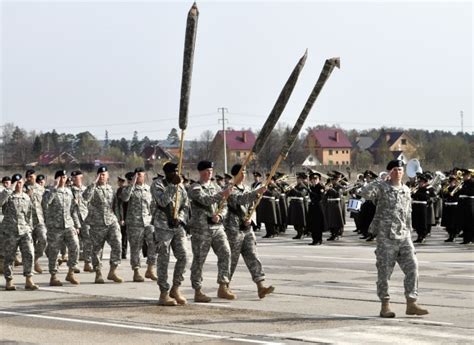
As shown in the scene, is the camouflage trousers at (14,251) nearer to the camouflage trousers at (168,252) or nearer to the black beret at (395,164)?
the camouflage trousers at (168,252)

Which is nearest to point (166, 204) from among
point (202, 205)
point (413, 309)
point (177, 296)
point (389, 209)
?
point (202, 205)

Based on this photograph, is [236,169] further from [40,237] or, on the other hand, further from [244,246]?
[40,237]

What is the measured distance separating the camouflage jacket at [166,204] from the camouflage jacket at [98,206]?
3165 millimetres

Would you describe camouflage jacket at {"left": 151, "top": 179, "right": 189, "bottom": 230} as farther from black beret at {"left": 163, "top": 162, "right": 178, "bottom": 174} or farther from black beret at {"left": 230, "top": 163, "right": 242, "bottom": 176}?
black beret at {"left": 230, "top": 163, "right": 242, "bottom": 176}

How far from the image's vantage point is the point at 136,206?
17562mm

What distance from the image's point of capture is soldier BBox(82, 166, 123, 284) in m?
16.8

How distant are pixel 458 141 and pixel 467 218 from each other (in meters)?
62.7

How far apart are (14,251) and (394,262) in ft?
22.1

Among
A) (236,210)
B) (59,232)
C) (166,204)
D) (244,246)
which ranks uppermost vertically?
(166,204)

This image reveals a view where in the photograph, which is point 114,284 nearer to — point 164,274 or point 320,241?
point 164,274

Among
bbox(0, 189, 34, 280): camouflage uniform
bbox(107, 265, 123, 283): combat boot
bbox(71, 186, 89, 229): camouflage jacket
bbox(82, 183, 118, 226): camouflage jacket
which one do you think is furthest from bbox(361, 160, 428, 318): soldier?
bbox(71, 186, 89, 229): camouflage jacket

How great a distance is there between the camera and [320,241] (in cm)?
2575

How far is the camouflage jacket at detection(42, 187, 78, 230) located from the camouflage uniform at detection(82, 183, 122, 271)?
0.38 metres

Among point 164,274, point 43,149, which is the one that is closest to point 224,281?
point 164,274
